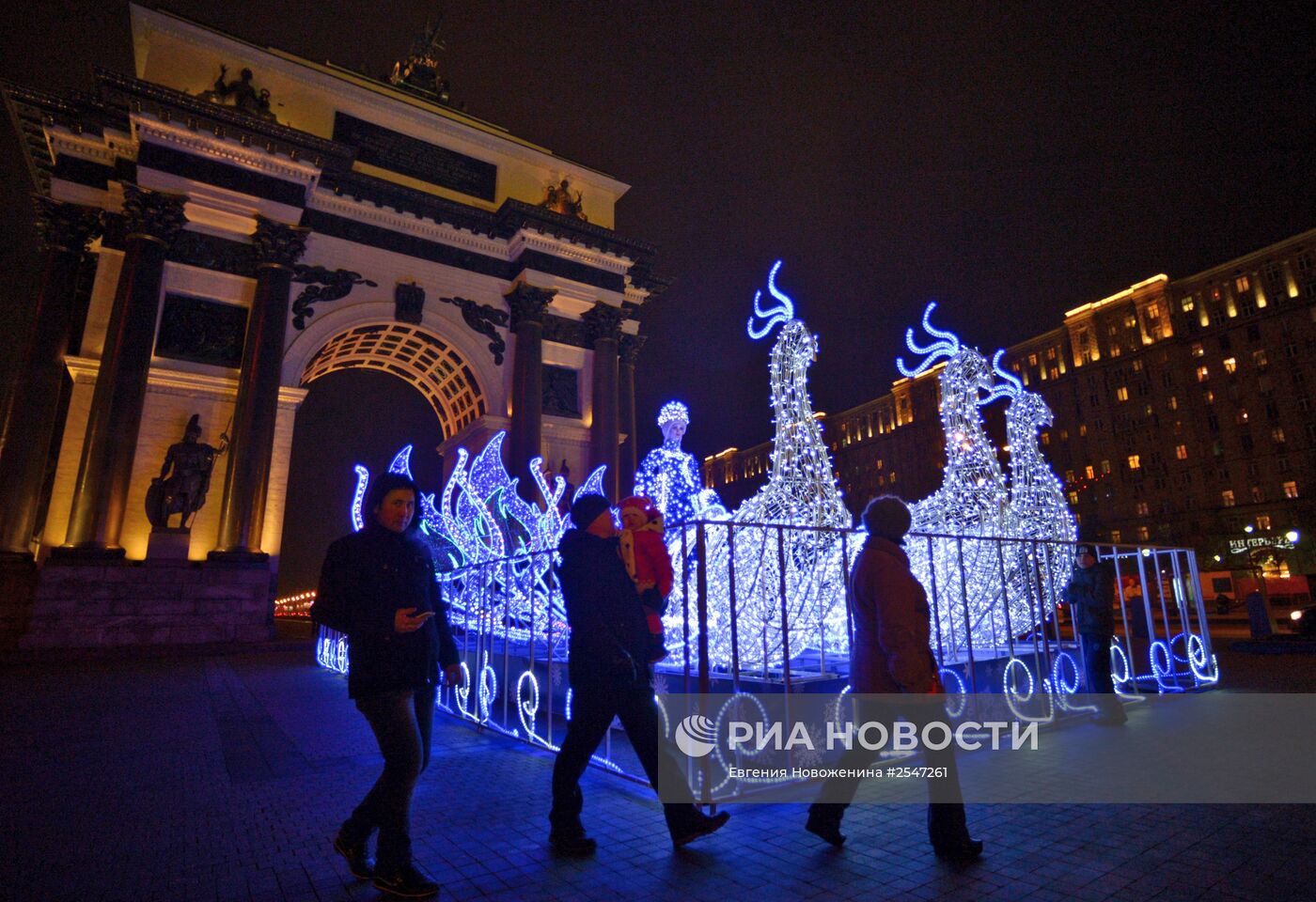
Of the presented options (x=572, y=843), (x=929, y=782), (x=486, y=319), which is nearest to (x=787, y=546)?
(x=929, y=782)

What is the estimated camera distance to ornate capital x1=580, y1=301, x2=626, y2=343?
83.0 ft

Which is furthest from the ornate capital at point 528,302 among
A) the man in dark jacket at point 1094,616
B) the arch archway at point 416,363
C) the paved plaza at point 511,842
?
the man in dark jacket at point 1094,616

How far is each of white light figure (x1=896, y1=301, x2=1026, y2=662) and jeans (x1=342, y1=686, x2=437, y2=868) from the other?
6162 millimetres

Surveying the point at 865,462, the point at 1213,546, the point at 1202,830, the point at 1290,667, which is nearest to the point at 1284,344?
the point at 1213,546

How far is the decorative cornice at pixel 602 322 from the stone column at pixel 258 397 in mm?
9650

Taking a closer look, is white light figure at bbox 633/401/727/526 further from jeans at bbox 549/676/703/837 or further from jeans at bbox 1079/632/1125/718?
jeans at bbox 549/676/703/837

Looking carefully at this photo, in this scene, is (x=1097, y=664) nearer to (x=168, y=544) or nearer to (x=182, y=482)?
(x=168, y=544)

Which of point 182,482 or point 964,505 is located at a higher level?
point 182,482

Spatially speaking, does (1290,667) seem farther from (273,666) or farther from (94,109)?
(94,109)

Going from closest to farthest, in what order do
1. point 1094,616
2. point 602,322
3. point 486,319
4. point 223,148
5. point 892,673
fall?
point 892,673 → point 1094,616 → point 223,148 → point 486,319 → point 602,322

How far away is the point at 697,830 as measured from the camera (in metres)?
3.63

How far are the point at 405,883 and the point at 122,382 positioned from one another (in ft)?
60.7

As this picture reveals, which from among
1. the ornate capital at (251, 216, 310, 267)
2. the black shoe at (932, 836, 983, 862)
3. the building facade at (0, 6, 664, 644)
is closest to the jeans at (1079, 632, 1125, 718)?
the black shoe at (932, 836, 983, 862)

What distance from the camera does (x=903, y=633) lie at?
140 inches
